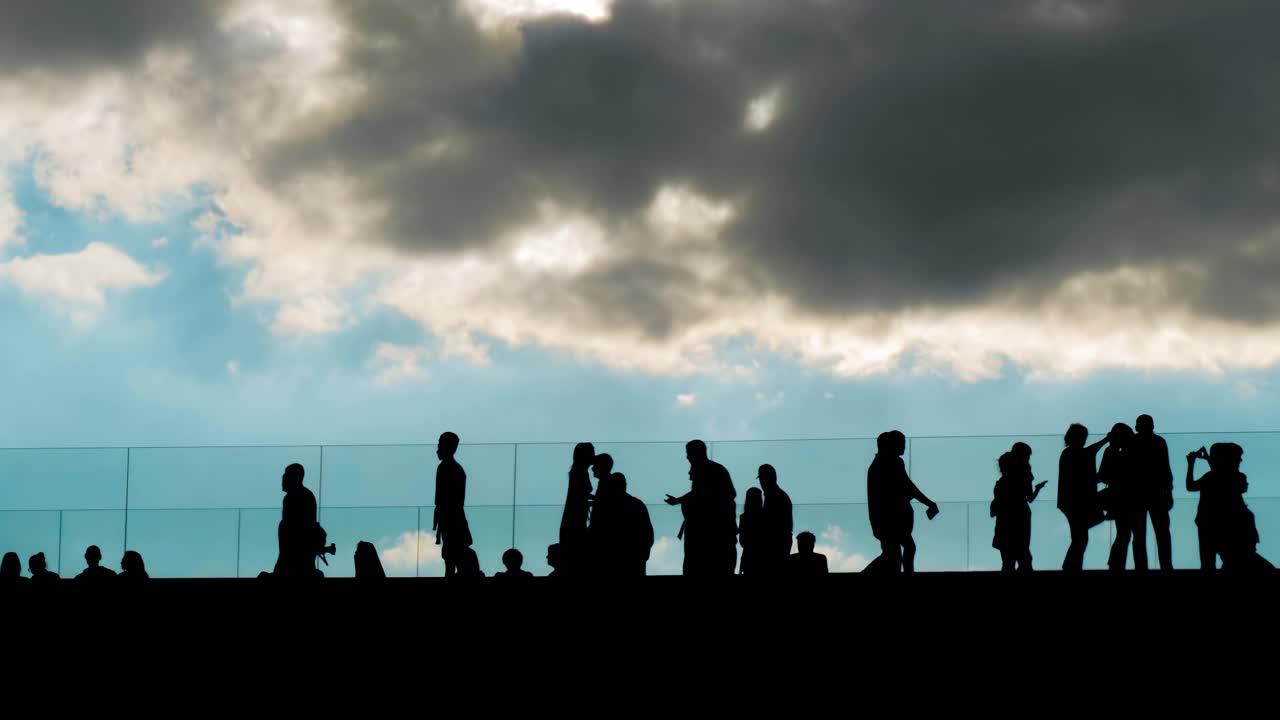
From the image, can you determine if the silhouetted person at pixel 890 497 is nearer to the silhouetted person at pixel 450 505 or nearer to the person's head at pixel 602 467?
the person's head at pixel 602 467

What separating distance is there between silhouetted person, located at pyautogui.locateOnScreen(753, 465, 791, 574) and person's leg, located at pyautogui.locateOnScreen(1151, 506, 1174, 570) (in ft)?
10.6

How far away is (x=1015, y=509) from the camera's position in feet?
45.3

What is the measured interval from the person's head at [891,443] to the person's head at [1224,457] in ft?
9.02

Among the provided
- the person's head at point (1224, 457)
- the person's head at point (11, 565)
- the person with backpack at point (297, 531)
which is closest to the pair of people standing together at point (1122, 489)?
the person's head at point (1224, 457)

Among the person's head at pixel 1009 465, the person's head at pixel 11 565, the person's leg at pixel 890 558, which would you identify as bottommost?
the person's leg at pixel 890 558

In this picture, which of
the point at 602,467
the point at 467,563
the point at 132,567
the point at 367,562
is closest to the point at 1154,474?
the point at 602,467

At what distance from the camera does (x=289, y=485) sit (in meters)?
13.3

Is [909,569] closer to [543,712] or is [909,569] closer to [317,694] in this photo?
[543,712]

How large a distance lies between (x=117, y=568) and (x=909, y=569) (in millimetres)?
10454

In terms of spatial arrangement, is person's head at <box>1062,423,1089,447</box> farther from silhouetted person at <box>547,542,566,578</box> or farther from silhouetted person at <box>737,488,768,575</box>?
silhouetted person at <box>547,542,566,578</box>

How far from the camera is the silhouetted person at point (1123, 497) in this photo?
1302cm

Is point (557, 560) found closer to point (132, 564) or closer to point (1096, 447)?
point (132, 564)

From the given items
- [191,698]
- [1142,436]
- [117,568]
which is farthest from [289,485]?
[1142,436]

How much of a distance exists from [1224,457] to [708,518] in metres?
4.53
